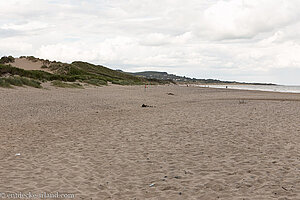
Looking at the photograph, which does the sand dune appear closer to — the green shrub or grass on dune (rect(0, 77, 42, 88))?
the green shrub

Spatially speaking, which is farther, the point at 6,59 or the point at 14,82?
the point at 6,59

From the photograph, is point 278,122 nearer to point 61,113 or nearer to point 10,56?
point 61,113

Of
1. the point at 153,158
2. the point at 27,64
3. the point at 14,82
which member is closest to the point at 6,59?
the point at 27,64

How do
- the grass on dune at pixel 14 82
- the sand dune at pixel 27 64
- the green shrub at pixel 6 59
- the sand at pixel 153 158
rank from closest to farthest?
the sand at pixel 153 158 < the grass on dune at pixel 14 82 < the sand dune at pixel 27 64 < the green shrub at pixel 6 59

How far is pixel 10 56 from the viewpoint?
252 ft

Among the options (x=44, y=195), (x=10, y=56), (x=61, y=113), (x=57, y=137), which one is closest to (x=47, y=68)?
(x=10, y=56)

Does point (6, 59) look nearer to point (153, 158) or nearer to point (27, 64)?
point (27, 64)

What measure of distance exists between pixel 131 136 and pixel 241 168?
488 centimetres

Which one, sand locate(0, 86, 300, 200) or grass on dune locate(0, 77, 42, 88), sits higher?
grass on dune locate(0, 77, 42, 88)

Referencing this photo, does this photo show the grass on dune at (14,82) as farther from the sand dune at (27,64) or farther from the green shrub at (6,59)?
the green shrub at (6,59)

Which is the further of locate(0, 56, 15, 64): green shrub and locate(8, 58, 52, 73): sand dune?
locate(0, 56, 15, 64): green shrub

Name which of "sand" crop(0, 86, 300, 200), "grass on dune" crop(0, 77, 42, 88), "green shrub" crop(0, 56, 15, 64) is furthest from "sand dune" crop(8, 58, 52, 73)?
"sand" crop(0, 86, 300, 200)

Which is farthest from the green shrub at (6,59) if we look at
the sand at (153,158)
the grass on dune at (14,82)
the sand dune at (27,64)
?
the sand at (153,158)

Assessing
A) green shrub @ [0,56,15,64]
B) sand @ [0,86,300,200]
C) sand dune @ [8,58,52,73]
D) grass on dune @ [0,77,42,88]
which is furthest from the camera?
green shrub @ [0,56,15,64]
